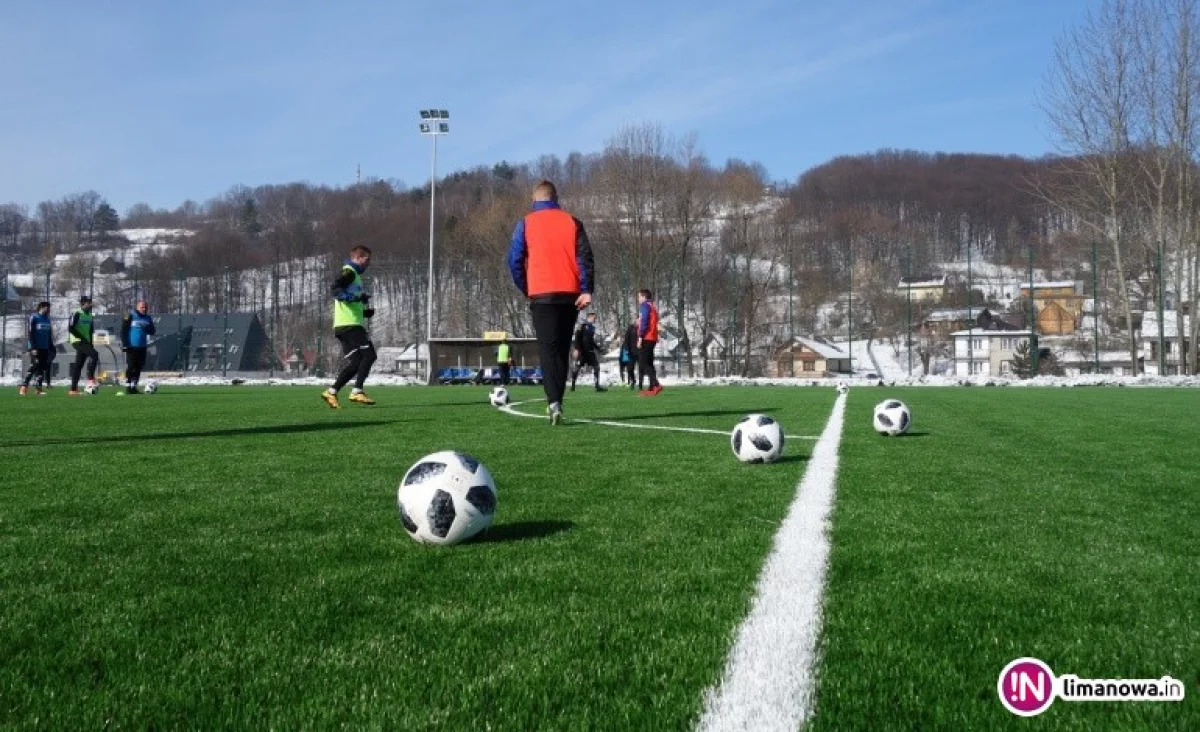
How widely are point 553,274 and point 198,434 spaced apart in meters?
3.81

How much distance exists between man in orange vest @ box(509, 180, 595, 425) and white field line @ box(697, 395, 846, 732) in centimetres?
512

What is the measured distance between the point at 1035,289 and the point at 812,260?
35.0 feet

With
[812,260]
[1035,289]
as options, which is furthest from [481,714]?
[812,260]

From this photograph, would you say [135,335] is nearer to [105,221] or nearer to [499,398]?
[499,398]

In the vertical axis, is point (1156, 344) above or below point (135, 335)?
below

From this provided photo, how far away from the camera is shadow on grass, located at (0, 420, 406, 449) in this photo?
725cm

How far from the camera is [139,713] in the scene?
1600 millimetres

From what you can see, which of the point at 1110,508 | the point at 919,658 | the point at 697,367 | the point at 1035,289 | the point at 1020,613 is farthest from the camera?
the point at 697,367

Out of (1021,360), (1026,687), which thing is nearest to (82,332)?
(1026,687)

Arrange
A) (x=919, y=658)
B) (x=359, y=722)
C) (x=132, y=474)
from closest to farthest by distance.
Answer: (x=359, y=722) → (x=919, y=658) → (x=132, y=474)

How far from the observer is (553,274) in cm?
813

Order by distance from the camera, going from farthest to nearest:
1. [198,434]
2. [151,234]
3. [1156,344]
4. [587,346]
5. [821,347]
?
[151,234], [821,347], [1156,344], [587,346], [198,434]

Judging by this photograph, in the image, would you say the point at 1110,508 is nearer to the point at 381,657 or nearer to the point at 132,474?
the point at 381,657

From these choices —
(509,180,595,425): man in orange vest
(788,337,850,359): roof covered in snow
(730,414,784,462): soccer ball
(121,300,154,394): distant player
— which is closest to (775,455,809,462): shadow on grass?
(730,414,784,462): soccer ball
